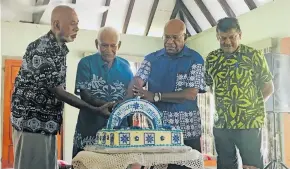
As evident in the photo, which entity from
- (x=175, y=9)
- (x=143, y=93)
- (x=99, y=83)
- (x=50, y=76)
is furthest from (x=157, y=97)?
(x=175, y=9)

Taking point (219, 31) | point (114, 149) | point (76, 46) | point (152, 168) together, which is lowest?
point (152, 168)

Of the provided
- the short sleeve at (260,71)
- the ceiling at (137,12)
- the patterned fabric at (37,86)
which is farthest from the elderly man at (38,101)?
the ceiling at (137,12)

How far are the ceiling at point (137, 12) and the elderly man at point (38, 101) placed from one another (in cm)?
417

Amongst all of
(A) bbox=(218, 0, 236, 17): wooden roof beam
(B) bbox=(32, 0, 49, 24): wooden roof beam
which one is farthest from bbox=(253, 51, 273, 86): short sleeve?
(B) bbox=(32, 0, 49, 24): wooden roof beam

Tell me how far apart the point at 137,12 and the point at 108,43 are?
4.68 meters

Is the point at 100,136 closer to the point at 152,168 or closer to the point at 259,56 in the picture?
the point at 152,168

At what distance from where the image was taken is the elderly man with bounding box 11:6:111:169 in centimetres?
202

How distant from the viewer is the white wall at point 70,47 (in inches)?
243

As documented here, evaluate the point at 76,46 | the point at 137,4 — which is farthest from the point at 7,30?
the point at 137,4

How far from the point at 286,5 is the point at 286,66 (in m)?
1.18

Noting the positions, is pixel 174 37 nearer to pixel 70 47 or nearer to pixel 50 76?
pixel 50 76

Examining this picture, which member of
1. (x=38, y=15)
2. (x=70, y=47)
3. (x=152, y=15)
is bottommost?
(x=70, y=47)

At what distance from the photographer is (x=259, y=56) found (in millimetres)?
2334

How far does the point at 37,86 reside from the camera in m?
2.04
